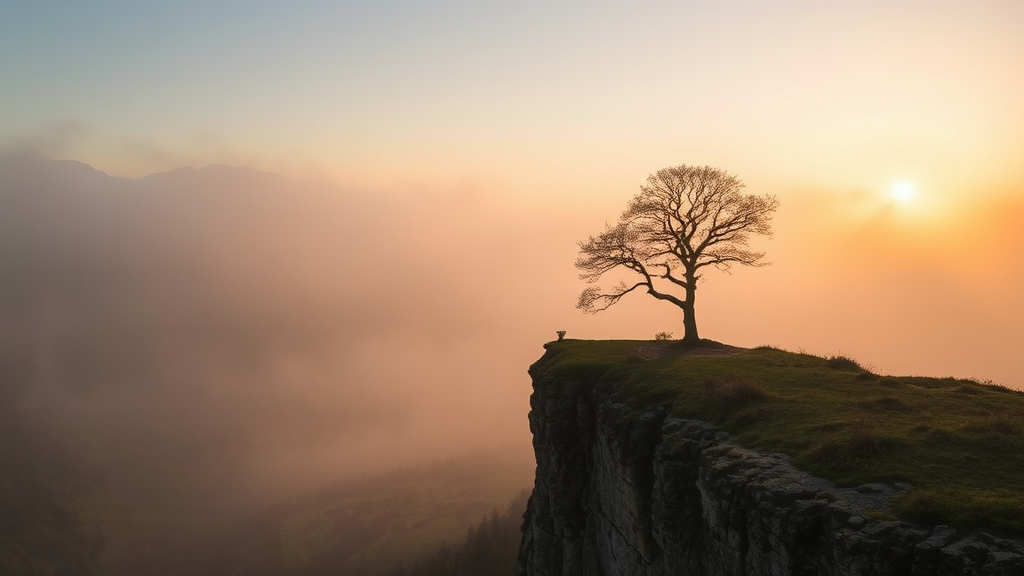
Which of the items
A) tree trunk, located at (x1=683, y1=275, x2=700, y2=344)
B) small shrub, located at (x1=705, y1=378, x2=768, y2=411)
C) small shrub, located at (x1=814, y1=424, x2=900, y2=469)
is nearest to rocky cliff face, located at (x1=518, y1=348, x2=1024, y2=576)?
small shrub, located at (x1=814, y1=424, x2=900, y2=469)

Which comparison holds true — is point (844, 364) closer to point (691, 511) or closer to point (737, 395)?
point (737, 395)

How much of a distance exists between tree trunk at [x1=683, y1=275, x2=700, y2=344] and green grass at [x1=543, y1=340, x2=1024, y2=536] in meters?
6.97

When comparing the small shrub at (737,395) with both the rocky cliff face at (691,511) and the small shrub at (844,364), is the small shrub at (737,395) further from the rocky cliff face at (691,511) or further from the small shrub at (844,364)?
the small shrub at (844,364)

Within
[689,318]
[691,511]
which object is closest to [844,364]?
[689,318]

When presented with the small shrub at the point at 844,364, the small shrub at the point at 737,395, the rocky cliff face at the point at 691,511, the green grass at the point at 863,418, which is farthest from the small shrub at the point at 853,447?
the small shrub at the point at 844,364

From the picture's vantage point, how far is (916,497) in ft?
46.0

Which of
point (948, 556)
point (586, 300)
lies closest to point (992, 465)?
point (948, 556)

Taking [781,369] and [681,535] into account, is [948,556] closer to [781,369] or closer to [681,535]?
[681,535]

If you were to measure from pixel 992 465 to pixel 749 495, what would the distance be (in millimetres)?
7085

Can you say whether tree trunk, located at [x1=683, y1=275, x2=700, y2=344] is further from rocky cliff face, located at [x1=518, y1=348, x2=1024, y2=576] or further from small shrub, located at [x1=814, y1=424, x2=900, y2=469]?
small shrub, located at [x1=814, y1=424, x2=900, y2=469]

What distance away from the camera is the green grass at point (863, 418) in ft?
47.0

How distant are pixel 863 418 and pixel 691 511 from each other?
7.49m

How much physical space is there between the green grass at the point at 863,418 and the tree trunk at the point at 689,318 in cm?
697

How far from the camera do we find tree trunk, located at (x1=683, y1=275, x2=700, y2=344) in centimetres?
4434
